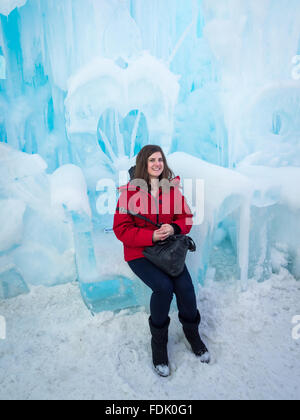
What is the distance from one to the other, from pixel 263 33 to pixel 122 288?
234 centimetres

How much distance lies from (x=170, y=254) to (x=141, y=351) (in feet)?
1.92

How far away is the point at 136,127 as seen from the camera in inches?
98.2

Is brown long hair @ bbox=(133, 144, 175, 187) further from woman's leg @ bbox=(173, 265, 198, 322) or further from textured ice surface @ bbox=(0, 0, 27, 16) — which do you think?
textured ice surface @ bbox=(0, 0, 27, 16)

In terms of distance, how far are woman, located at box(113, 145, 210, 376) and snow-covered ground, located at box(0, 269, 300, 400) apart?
101 millimetres

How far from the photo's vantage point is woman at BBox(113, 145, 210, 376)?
143 cm

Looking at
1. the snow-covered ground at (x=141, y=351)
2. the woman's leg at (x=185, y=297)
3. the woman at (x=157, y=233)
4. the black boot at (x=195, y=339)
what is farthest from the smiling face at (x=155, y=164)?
the snow-covered ground at (x=141, y=351)

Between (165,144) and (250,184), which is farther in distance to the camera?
(165,144)

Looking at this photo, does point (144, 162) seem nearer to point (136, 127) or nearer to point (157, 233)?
point (157, 233)

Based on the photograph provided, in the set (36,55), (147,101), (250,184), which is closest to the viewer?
(250,184)

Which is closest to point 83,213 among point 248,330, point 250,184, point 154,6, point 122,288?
point 122,288

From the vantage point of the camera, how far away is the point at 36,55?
86.6 inches

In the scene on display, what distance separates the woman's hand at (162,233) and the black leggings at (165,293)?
0.15 meters

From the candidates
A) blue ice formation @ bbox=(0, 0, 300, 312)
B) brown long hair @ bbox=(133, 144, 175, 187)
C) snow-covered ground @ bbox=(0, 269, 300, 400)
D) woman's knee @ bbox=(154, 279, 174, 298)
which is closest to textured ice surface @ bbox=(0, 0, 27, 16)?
blue ice formation @ bbox=(0, 0, 300, 312)

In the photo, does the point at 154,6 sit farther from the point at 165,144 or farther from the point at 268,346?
the point at 268,346
